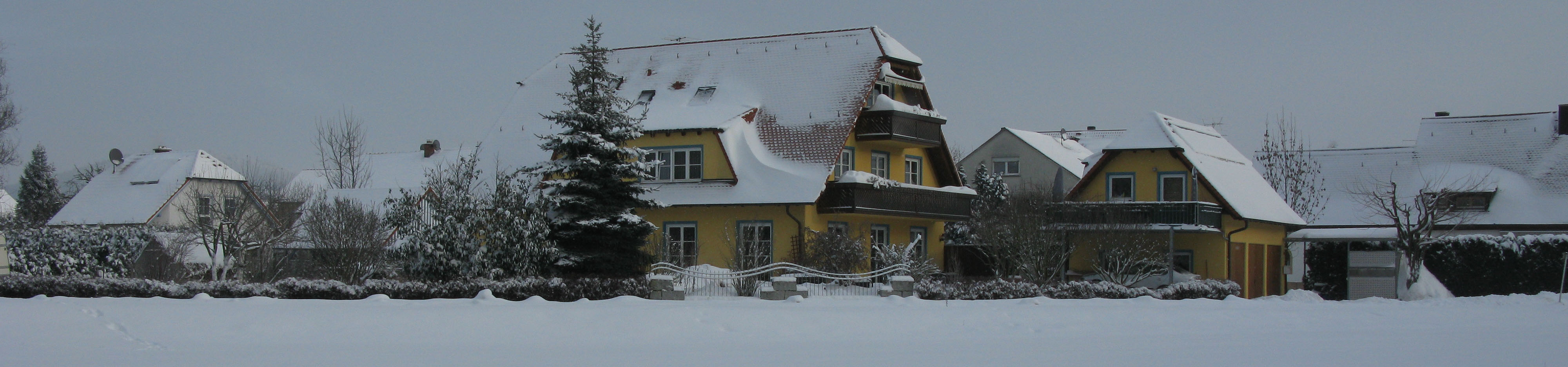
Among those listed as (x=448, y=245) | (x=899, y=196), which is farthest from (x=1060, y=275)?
(x=448, y=245)

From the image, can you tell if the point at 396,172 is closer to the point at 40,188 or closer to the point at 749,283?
the point at 40,188

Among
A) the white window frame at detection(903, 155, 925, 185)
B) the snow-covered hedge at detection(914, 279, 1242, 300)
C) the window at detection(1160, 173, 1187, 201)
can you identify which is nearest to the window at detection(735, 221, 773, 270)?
the snow-covered hedge at detection(914, 279, 1242, 300)

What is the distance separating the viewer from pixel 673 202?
30453 millimetres

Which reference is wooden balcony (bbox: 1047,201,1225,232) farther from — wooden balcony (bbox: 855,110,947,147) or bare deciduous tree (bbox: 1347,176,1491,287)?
wooden balcony (bbox: 855,110,947,147)

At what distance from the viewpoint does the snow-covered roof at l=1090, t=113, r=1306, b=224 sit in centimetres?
3231

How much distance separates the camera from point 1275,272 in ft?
119

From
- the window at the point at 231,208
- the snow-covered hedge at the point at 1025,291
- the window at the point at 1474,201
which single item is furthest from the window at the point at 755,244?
the window at the point at 1474,201

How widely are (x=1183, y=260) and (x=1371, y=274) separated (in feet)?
16.3

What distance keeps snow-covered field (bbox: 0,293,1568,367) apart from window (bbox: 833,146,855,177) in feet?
36.3

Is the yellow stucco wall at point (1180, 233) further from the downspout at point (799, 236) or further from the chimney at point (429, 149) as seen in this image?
the chimney at point (429, 149)

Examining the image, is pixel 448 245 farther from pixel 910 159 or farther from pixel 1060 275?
pixel 910 159

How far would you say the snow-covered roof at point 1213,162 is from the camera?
32.3 m

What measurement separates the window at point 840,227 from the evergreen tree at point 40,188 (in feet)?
132

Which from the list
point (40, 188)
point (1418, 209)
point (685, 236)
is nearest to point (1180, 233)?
point (1418, 209)
